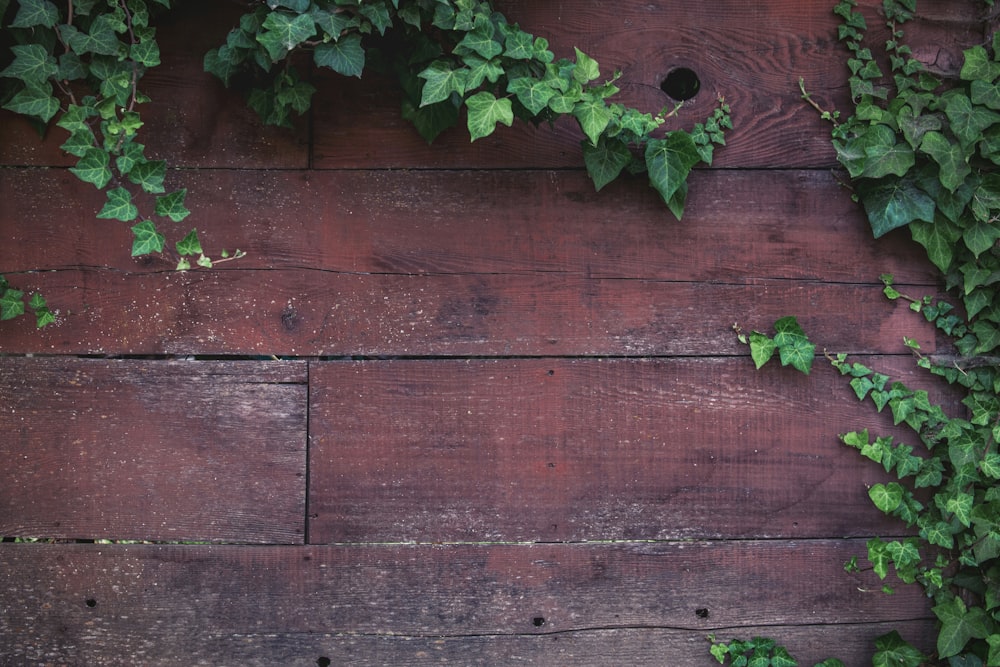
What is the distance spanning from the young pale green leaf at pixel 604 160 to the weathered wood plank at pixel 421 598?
0.81m

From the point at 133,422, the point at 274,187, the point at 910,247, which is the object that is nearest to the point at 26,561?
the point at 133,422

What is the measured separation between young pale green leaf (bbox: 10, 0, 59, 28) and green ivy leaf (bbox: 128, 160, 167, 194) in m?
0.31

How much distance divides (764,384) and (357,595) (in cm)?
102

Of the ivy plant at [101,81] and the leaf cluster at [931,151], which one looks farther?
the leaf cluster at [931,151]

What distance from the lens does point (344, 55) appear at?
1.42 metres

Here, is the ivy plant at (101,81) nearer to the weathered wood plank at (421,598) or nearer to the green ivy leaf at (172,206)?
the green ivy leaf at (172,206)

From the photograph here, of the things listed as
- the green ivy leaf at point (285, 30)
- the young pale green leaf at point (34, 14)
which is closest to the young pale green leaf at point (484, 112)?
the green ivy leaf at point (285, 30)

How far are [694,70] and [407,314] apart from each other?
2.71 feet

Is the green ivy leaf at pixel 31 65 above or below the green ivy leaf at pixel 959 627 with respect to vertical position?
above

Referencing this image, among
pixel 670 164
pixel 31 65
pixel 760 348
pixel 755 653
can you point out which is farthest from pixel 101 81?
pixel 755 653

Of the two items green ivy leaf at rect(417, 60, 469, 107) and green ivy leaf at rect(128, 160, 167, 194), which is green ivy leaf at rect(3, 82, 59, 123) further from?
green ivy leaf at rect(417, 60, 469, 107)

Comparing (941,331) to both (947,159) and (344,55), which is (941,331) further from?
(344,55)

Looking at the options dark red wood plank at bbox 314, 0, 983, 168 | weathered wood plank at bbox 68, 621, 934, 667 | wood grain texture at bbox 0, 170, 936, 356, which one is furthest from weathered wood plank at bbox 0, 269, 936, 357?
weathered wood plank at bbox 68, 621, 934, 667

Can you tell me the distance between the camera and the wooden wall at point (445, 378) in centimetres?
162
